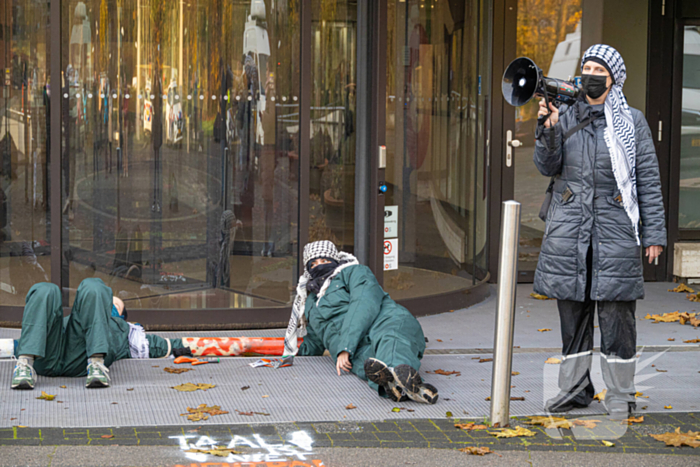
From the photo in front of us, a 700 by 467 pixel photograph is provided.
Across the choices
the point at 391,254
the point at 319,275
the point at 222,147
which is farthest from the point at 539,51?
the point at 319,275

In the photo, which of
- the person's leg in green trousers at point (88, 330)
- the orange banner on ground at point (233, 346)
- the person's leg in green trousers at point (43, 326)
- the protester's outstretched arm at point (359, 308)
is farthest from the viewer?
the orange banner on ground at point (233, 346)

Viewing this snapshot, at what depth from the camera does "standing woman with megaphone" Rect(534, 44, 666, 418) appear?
418 centimetres

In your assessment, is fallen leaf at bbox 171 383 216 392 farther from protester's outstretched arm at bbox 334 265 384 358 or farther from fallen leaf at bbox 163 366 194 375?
protester's outstretched arm at bbox 334 265 384 358

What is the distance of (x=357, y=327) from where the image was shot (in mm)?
4785

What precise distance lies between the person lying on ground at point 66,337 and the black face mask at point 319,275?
1278 mm

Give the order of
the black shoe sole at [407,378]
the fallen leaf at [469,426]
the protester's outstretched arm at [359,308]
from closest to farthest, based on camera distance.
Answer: the fallen leaf at [469,426] → the black shoe sole at [407,378] → the protester's outstretched arm at [359,308]

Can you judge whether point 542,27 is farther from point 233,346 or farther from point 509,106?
point 233,346

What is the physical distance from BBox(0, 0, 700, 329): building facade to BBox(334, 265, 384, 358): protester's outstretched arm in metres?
1.47

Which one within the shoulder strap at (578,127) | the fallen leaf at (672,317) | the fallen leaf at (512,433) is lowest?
the fallen leaf at (672,317)

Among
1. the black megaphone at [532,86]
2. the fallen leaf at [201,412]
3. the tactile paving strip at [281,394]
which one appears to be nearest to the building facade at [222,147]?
the tactile paving strip at [281,394]

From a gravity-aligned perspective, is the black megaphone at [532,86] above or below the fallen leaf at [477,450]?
A: above

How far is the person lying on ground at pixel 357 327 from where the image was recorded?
4406mm

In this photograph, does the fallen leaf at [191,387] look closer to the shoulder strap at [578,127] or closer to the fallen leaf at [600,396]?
the fallen leaf at [600,396]

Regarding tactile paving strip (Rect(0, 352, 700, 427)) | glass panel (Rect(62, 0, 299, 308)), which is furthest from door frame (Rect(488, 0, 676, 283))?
tactile paving strip (Rect(0, 352, 700, 427))
